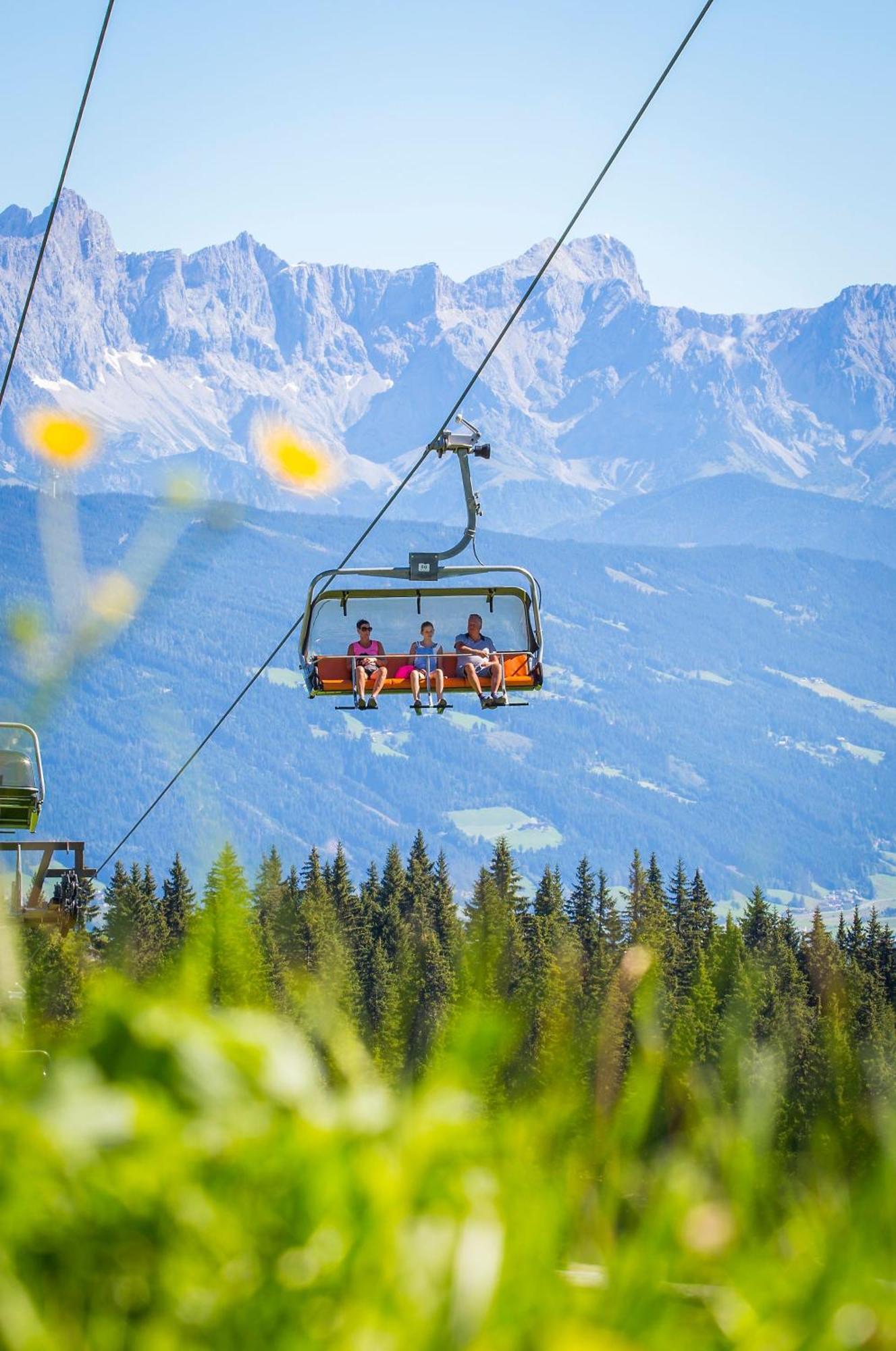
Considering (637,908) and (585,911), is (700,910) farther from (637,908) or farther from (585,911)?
(585,911)

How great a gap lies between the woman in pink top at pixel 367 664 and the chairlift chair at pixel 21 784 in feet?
15.9

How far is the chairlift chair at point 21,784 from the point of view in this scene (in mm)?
23406

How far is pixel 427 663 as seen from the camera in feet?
70.2

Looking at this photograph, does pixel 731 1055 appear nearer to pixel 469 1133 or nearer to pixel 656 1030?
pixel 656 1030

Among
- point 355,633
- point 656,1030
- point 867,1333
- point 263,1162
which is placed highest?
point 355,633

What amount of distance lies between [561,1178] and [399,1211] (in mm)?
231

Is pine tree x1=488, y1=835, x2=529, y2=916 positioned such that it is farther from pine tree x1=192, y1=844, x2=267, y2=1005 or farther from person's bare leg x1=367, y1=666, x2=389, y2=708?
pine tree x1=192, y1=844, x2=267, y2=1005

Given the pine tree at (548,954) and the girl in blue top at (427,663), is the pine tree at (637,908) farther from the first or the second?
the girl in blue top at (427,663)

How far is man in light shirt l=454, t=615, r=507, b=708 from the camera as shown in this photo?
1991 cm

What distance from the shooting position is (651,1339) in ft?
3.52

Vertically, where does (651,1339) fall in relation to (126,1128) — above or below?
below

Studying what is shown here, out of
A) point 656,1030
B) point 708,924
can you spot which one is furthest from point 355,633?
point 708,924

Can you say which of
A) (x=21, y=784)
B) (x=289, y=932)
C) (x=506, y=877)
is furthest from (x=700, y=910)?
(x=21, y=784)

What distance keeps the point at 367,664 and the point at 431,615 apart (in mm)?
985
